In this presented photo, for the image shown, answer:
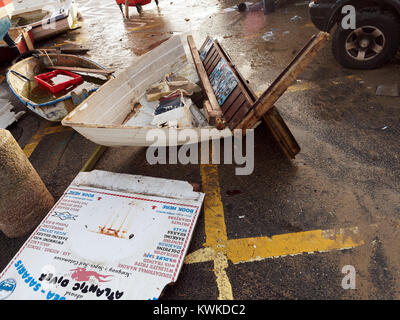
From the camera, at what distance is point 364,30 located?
3.95m

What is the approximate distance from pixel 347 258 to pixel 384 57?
359cm

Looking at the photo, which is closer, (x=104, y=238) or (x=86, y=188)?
(x=104, y=238)

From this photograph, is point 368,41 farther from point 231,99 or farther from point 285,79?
point 285,79

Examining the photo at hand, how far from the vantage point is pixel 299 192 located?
104 inches

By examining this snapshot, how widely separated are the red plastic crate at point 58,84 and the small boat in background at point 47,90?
0.08 m

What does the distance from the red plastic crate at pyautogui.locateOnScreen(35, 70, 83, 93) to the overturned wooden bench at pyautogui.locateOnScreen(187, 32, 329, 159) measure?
214 cm

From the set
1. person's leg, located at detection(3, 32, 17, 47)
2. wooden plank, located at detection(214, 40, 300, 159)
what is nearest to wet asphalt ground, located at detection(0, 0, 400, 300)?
wooden plank, located at detection(214, 40, 300, 159)

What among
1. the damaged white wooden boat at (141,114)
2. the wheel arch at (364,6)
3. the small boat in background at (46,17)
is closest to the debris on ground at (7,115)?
the damaged white wooden boat at (141,114)

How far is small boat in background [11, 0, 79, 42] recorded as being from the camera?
7902 millimetres

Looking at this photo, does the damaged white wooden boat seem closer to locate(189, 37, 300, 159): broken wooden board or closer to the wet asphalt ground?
locate(189, 37, 300, 159): broken wooden board

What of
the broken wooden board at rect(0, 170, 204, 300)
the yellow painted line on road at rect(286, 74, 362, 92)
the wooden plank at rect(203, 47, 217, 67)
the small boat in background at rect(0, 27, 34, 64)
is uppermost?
the small boat in background at rect(0, 27, 34, 64)

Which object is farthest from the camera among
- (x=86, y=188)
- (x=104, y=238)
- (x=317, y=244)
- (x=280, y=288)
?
(x=86, y=188)

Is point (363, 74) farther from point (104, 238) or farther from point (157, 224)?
point (104, 238)
